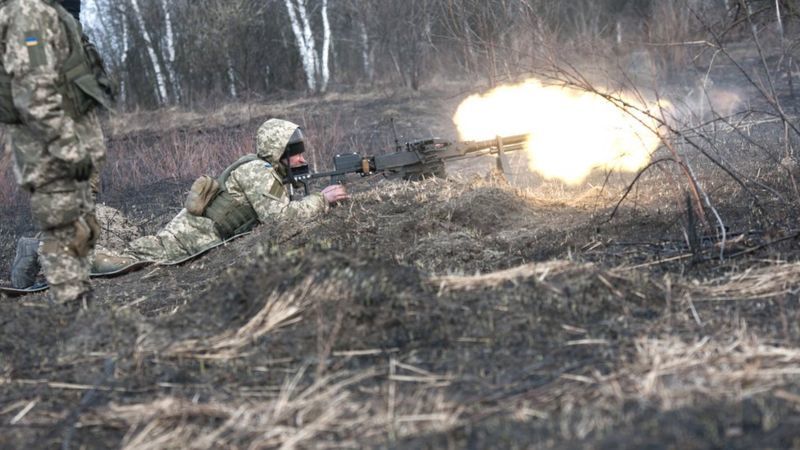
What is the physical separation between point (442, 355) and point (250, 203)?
4.30 meters

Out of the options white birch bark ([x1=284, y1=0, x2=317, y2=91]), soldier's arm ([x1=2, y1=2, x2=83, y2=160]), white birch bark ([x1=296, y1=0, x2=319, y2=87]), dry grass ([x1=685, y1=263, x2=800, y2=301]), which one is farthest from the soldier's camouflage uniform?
white birch bark ([x1=296, y1=0, x2=319, y2=87])

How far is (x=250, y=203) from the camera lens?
8.40m

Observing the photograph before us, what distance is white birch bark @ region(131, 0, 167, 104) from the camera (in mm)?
23625

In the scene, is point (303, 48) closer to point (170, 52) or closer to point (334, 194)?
point (170, 52)

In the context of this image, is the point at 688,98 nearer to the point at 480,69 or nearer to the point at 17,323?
the point at 480,69

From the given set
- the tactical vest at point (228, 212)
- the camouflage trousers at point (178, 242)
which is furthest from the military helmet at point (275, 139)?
the camouflage trousers at point (178, 242)

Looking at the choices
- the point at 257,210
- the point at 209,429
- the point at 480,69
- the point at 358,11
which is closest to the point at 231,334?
the point at 209,429

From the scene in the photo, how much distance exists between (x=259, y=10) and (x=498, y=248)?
18.6m

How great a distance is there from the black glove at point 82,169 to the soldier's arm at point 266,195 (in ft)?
8.17

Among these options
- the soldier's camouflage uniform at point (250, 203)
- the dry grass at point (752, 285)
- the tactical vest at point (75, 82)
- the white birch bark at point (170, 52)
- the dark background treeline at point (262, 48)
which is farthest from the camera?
the white birch bark at point (170, 52)

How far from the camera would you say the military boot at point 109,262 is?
8.14m

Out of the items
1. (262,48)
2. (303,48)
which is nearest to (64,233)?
(303,48)

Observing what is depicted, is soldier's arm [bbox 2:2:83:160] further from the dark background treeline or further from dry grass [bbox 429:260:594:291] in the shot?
the dark background treeline

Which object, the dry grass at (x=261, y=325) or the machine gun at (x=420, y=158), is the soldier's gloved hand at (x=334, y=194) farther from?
the dry grass at (x=261, y=325)
